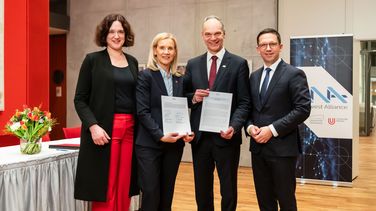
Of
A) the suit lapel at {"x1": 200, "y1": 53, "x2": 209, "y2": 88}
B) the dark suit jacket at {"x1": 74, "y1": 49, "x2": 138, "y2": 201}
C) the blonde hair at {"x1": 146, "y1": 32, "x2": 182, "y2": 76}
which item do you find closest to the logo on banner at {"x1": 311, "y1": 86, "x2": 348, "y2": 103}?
the suit lapel at {"x1": 200, "y1": 53, "x2": 209, "y2": 88}

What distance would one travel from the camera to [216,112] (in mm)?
2607

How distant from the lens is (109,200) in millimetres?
2666

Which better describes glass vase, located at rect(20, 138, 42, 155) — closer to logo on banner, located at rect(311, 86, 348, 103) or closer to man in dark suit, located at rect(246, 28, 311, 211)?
man in dark suit, located at rect(246, 28, 311, 211)

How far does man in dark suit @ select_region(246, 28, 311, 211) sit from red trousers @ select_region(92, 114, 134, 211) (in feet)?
2.71

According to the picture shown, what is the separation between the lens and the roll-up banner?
17.8ft

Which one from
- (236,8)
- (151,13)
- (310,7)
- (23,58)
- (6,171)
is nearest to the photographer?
(6,171)

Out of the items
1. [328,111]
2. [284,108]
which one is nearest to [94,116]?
[284,108]

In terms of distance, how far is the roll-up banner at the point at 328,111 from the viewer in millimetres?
5438

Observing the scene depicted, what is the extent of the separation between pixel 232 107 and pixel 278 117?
0.31 m

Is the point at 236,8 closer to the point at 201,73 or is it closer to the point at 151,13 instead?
the point at 151,13

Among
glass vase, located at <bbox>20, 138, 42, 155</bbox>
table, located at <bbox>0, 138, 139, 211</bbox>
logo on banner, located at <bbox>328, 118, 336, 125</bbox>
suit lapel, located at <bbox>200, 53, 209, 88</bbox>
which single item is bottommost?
table, located at <bbox>0, 138, 139, 211</bbox>

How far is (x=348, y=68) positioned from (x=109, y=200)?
4.10 meters

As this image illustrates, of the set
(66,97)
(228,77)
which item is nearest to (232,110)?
(228,77)

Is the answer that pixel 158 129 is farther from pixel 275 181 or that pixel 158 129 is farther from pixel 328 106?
pixel 328 106
